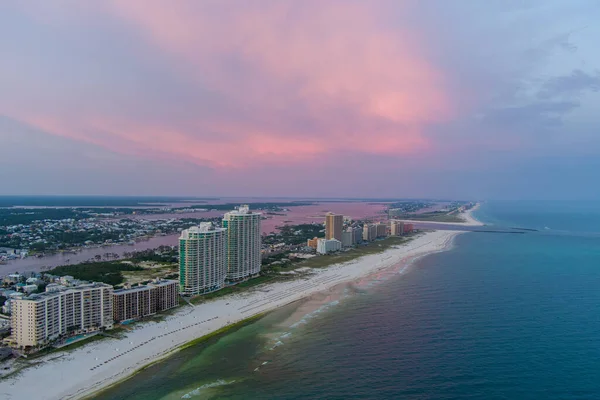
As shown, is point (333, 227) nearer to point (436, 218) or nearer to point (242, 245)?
point (242, 245)

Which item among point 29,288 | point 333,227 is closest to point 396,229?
point 333,227

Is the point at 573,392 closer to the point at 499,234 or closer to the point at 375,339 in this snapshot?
the point at 375,339

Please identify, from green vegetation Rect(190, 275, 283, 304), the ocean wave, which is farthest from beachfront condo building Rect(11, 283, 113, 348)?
the ocean wave

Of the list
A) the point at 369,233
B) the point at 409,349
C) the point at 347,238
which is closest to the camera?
the point at 409,349

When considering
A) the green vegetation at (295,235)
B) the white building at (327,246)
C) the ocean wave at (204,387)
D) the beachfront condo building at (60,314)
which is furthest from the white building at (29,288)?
the green vegetation at (295,235)

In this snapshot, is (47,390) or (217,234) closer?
(47,390)

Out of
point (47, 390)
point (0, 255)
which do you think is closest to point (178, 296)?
point (47, 390)
